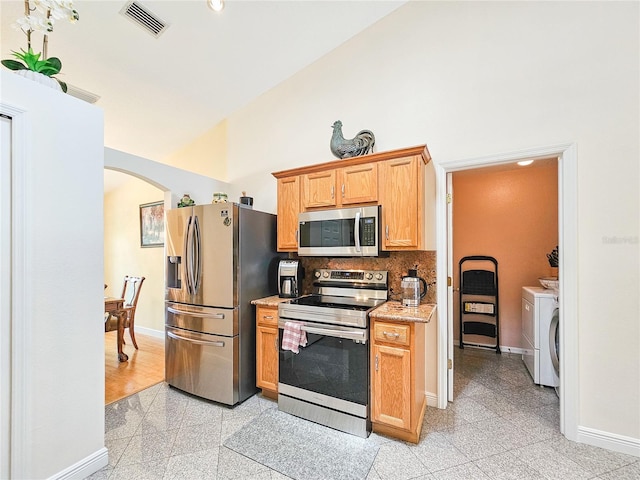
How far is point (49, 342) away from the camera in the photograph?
1565 mm

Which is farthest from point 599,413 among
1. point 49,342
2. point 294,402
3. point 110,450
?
point 49,342

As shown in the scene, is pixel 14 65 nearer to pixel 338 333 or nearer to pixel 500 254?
pixel 338 333

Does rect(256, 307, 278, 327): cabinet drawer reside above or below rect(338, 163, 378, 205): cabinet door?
below

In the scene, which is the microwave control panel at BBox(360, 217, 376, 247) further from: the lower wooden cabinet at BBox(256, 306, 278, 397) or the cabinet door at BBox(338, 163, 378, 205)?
the lower wooden cabinet at BBox(256, 306, 278, 397)

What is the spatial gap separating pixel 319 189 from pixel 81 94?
2652mm

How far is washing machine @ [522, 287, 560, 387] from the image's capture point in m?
2.76

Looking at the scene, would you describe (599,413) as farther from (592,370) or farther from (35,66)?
(35,66)

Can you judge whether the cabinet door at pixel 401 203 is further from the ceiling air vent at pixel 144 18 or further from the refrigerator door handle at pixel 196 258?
the ceiling air vent at pixel 144 18

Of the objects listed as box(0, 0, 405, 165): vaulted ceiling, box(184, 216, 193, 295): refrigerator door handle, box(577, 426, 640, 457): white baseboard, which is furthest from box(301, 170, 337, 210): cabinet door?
box(577, 426, 640, 457): white baseboard

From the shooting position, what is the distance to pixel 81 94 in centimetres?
291

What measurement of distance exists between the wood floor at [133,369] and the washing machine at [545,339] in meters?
3.89

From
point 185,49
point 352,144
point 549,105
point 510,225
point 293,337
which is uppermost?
point 185,49

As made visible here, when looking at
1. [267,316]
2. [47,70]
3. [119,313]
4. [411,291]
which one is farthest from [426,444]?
[119,313]

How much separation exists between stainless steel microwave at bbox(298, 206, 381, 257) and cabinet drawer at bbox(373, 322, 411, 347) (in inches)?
23.2
